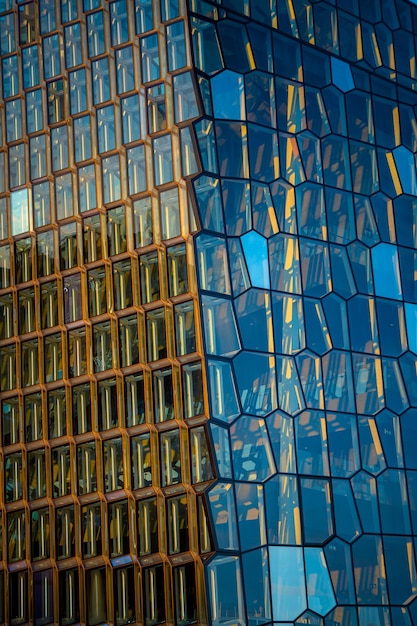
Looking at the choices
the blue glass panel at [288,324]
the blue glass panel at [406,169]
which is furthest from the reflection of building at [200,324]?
the blue glass panel at [406,169]

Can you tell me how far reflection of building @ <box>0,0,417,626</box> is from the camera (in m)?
34.8

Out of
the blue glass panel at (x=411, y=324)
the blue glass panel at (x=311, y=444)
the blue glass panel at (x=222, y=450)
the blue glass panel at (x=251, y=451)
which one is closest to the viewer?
the blue glass panel at (x=222, y=450)

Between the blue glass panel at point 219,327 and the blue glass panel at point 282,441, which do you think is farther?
the blue glass panel at point 282,441

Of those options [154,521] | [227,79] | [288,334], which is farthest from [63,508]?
[227,79]

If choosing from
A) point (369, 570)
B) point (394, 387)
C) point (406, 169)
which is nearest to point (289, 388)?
point (394, 387)

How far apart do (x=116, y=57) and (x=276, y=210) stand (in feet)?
22.2

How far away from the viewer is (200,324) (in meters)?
35.1

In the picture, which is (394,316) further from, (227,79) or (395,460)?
(227,79)

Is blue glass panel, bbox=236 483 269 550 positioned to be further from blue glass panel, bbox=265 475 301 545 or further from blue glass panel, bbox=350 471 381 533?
blue glass panel, bbox=350 471 381 533

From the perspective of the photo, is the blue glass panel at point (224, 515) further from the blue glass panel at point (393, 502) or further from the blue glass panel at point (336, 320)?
the blue glass panel at point (336, 320)

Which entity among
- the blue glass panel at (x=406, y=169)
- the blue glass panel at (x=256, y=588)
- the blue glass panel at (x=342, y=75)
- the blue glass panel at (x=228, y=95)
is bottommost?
the blue glass panel at (x=256, y=588)

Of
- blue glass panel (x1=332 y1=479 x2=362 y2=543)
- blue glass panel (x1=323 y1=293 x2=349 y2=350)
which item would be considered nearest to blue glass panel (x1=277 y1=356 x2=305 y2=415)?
blue glass panel (x1=323 y1=293 x2=349 y2=350)

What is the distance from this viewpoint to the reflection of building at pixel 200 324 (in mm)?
34750

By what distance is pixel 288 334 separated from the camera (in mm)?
36969
